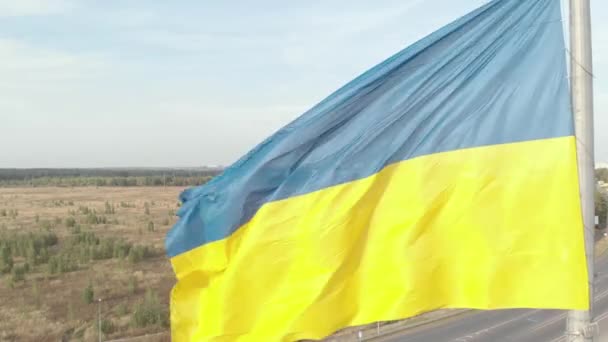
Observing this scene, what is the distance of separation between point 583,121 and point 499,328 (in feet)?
56.9

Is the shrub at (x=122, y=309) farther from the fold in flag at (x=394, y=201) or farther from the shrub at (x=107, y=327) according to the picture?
the fold in flag at (x=394, y=201)

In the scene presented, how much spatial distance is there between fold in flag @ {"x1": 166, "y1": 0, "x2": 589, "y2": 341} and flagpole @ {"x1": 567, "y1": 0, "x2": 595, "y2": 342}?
170 millimetres

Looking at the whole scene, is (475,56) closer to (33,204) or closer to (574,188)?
(574,188)

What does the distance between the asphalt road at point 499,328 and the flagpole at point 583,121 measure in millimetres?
15010

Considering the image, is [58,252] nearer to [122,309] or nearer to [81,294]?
[81,294]

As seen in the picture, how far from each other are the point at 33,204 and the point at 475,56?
2922 inches

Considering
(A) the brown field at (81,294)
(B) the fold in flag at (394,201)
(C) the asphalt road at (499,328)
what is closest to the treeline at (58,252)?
(A) the brown field at (81,294)

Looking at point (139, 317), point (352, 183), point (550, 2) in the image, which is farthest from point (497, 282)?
point (139, 317)

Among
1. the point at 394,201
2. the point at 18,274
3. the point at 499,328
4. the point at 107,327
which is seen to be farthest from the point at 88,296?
the point at 394,201

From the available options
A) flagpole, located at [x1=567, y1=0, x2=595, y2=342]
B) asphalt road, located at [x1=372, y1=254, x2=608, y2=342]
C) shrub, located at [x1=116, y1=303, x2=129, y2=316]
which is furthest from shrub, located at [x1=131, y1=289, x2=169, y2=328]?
flagpole, located at [x1=567, y1=0, x2=595, y2=342]

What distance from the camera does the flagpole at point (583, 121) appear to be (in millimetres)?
3281

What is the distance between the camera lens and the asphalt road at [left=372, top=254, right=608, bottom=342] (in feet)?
58.2

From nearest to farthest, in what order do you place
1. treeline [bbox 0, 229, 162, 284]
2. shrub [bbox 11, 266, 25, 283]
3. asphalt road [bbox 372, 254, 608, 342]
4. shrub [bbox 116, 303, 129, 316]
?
asphalt road [bbox 372, 254, 608, 342], shrub [bbox 116, 303, 129, 316], shrub [bbox 11, 266, 25, 283], treeline [bbox 0, 229, 162, 284]

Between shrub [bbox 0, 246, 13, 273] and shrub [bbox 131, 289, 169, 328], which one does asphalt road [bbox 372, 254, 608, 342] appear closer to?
shrub [bbox 131, 289, 169, 328]
